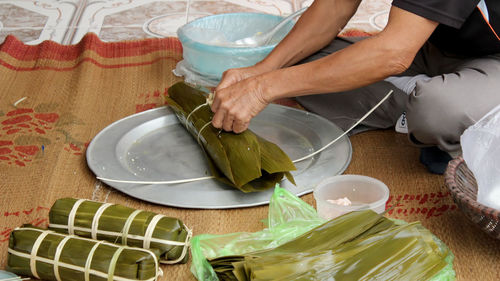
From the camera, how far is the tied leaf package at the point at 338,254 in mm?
1239

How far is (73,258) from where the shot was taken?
4.55 feet

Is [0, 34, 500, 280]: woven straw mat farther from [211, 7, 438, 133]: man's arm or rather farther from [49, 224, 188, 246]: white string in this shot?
[211, 7, 438, 133]: man's arm

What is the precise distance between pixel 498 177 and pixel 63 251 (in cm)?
106

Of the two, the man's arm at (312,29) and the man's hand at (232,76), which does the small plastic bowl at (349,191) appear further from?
the man's arm at (312,29)

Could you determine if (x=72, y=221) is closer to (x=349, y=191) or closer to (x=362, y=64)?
(x=349, y=191)

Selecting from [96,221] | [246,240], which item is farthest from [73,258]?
[246,240]

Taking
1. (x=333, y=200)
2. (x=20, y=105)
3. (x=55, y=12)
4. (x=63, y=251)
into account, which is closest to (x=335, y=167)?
(x=333, y=200)

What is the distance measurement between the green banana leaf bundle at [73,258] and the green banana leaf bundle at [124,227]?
64mm

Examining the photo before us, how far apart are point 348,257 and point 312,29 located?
4.02 feet

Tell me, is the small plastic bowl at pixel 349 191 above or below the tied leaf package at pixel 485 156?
below

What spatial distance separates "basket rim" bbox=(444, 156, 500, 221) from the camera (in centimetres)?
133

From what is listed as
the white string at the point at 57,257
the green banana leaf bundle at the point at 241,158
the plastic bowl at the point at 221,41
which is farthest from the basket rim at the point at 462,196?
the plastic bowl at the point at 221,41

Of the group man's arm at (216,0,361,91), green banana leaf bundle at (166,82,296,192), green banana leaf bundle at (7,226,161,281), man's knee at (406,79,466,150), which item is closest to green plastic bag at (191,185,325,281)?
green banana leaf bundle at (7,226,161,281)

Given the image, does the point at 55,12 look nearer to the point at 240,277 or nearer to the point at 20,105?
the point at 20,105
